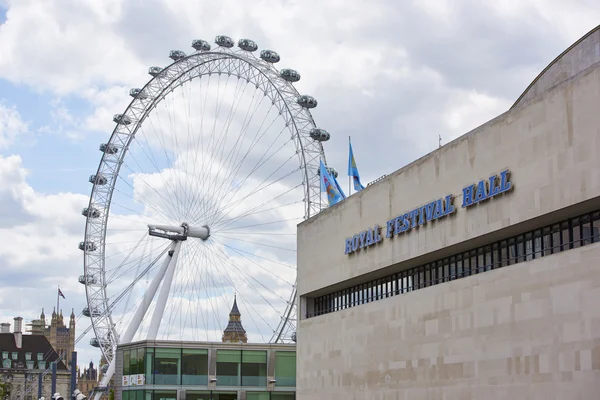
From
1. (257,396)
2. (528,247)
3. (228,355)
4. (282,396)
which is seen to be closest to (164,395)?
(228,355)

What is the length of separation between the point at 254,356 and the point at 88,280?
34.9 meters

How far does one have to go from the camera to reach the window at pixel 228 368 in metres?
70.4

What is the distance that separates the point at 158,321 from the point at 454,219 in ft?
132

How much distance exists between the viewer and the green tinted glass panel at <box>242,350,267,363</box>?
234 ft

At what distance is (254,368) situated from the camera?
234 feet

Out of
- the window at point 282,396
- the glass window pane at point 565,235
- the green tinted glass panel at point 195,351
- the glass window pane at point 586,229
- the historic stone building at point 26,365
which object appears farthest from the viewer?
the historic stone building at point 26,365

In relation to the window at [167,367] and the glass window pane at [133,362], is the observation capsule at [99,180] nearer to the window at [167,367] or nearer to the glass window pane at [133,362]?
the glass window pane at [133,362]

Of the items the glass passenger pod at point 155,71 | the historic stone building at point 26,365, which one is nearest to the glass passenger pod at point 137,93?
the glass passenger pod at point 155,71

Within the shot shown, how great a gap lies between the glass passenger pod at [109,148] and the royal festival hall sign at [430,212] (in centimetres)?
4938

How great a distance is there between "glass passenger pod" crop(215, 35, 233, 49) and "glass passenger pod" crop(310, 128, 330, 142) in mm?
11203

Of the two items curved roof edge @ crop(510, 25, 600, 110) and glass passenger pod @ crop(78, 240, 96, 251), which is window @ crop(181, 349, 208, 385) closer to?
curved roof edge @ crop(510, 25, 600, 110)

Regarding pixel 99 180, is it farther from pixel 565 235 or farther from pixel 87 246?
pixel 565 235

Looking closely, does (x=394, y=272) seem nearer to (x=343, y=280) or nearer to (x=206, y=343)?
(x=343, y=280)

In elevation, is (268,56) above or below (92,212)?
above
